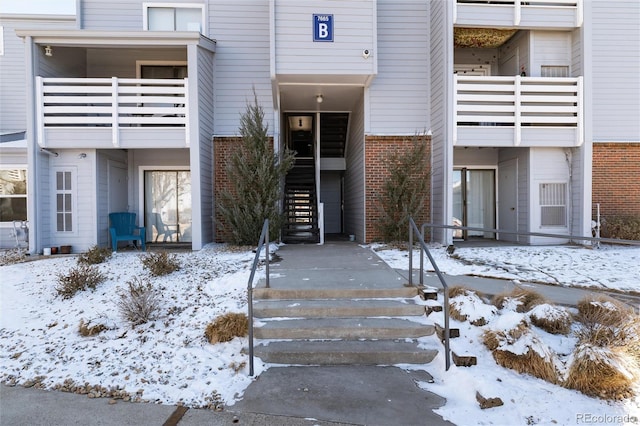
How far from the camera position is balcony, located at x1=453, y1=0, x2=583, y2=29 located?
8789 mm

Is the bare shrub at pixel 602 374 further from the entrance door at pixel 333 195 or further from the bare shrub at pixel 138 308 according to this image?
the entrance door at pixel 333 195

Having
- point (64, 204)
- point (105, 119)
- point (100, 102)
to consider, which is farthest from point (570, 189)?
point (64, 204)

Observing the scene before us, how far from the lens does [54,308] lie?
4914mm

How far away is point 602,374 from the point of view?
123 inches

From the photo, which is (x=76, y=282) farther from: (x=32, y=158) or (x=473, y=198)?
(x=473, y=198)

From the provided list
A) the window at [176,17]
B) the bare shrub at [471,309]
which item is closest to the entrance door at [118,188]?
the window at [176,17]

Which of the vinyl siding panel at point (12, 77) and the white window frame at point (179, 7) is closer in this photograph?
the white window frame at point (179, 7)

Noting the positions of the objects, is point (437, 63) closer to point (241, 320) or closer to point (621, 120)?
point (621, 120)

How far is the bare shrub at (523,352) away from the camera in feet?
11.0

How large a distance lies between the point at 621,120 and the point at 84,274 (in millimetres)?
13886

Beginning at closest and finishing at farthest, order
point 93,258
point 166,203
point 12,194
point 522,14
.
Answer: point 93,258 → point 522,14 → point 12,194 → point 166,203

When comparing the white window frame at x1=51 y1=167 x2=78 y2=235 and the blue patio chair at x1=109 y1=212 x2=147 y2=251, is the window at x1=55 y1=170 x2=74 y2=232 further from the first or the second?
the blue patio chair at x1=109 y1=212 x2=147 y2=251

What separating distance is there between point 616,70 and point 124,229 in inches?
577

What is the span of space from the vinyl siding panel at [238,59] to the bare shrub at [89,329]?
6.59m
